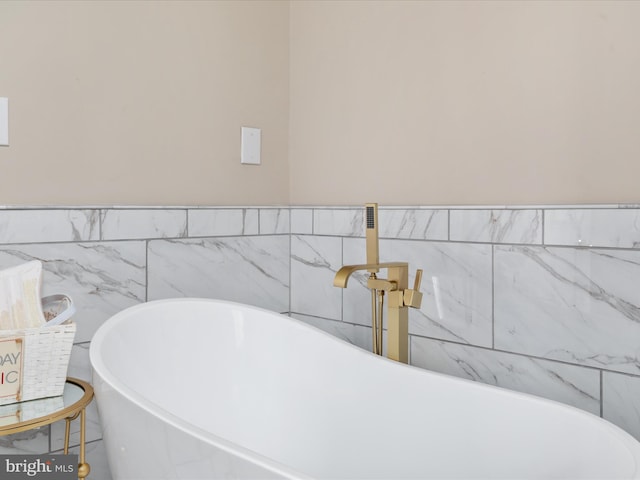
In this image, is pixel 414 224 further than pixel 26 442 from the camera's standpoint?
Yes

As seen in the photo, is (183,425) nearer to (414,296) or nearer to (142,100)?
(414,296)

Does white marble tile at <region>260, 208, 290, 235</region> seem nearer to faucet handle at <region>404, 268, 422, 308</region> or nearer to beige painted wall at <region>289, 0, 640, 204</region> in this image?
beige painted wall at <region>289, 0, 640, 204</region>

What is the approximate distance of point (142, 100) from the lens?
6.10 feet

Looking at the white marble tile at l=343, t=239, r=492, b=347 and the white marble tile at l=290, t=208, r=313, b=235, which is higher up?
the white marble tile at l=290, t=208, r=313, b=235

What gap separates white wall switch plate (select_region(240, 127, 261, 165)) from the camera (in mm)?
2131

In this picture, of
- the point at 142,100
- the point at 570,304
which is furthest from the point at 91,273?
the point at 570,304

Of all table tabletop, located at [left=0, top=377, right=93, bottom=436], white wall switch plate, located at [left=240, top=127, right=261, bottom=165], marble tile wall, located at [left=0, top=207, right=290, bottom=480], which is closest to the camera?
table tabletop, located at [left=0, top=377, right=93, bottom=436]

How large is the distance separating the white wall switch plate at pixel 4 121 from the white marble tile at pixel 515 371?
1298mm

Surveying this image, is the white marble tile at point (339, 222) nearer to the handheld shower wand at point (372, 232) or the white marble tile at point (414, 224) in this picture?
the white marble tile at point (414, 224)

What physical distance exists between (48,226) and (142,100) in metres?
0.50

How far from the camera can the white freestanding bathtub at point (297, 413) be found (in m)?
1.01

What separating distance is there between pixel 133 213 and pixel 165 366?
19.7 inches

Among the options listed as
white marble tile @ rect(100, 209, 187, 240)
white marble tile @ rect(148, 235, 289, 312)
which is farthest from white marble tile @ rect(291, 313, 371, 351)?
white marble tile @ rect(100, 209, 187, 240)

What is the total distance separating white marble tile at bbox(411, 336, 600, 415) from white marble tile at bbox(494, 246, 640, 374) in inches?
1.2
